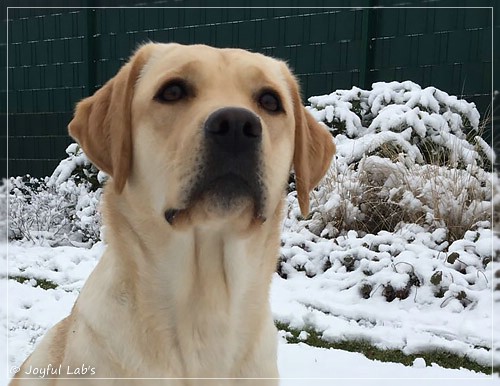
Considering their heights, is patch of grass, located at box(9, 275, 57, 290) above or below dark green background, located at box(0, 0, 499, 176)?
below

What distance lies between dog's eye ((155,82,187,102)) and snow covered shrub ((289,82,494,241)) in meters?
3.19

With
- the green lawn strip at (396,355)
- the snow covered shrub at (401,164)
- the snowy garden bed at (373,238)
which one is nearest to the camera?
the green lawn strip at (396,355)

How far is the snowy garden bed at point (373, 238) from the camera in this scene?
12.8 ft

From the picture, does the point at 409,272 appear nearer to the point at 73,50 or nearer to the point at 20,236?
the point at 20,236

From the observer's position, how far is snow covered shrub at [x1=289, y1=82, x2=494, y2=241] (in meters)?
5.00

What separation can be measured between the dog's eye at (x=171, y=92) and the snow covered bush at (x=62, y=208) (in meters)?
4.26

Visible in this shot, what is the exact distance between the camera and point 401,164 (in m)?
5.26

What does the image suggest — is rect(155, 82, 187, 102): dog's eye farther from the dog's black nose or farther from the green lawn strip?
the green lawn strip

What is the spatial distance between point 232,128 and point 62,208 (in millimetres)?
5017

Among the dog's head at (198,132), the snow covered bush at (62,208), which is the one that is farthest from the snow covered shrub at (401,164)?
the dog's head at (198,132)

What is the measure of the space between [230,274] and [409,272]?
2448 millimetres

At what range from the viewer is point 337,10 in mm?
6621

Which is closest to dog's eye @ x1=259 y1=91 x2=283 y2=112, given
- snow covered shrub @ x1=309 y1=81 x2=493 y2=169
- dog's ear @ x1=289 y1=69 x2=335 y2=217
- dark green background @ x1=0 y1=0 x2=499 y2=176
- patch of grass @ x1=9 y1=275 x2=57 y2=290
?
dog's ear @ x1=289 y1=69 x2=335 y2=217

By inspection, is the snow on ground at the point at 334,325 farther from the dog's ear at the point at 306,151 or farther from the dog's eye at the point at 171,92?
the dog's eye at the point at 171,92
